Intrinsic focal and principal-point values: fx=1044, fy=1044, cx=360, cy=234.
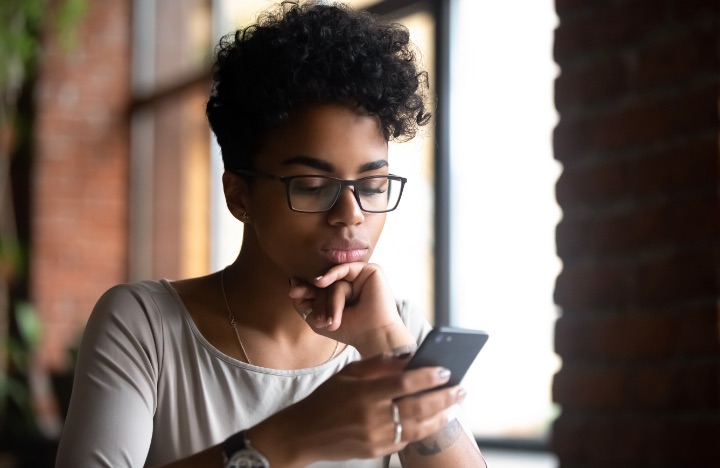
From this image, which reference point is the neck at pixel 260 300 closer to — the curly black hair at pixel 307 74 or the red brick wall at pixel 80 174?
the curly black hair at pixel 307 74

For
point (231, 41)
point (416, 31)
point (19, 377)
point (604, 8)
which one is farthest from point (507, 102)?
point (19, 377)

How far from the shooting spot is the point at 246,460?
4.38 ft

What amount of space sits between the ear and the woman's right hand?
49 cm

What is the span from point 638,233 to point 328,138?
0.85 m

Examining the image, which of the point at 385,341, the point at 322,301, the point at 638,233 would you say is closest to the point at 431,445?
the point at 385,341

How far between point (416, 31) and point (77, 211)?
8.92 ft

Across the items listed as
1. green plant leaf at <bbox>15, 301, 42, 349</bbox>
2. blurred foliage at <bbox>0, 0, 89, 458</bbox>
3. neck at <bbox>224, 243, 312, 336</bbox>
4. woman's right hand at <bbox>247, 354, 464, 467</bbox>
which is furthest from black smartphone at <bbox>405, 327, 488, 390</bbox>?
green plant leaf at <bbox>15, 301, 42, 349</bbox>

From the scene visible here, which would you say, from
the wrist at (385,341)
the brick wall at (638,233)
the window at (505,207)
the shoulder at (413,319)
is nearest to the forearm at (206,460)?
the wrist at (385,341)

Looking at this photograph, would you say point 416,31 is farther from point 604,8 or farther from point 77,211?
point 77,211

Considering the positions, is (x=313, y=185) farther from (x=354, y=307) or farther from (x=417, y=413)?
(x=417, y=413)

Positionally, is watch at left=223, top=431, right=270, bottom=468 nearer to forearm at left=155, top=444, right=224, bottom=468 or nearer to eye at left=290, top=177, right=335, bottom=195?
forearm at left=155, top=444, right=224, bottom=468

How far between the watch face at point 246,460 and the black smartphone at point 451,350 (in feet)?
0.73

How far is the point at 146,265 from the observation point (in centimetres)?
600

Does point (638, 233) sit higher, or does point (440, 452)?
→ point (638, 233)
